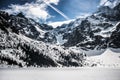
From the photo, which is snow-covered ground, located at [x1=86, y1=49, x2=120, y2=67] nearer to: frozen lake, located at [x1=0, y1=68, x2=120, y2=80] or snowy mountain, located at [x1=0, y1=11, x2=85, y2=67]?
snowy mountain, located at [x1=0, y1=11, x2=85, y2=67]

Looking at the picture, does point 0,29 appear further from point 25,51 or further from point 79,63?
point 79,63

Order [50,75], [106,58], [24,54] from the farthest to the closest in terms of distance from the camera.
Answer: [106,58], [24,54], [50,75]

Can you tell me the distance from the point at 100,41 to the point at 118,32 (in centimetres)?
1630

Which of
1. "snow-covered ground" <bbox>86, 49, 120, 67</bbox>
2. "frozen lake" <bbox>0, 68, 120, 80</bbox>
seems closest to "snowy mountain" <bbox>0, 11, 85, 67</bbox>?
"frozen lake" <bbox>0, 68, 120, 80</bbox>

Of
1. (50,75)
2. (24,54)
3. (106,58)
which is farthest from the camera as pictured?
Answer: (106,58)

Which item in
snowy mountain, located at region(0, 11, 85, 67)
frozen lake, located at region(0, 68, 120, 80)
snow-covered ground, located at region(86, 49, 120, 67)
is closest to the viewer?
frozen lake, located at region(0, 68, 120, 80)

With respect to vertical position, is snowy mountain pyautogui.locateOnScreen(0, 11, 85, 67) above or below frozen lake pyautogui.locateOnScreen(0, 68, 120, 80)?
A: above

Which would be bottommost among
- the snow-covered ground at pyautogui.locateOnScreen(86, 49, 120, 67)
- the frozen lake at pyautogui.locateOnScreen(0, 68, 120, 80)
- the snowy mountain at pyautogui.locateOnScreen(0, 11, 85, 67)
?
the frozen lake at pyautogui.locateOnScreen(0, 68, 120, 80)

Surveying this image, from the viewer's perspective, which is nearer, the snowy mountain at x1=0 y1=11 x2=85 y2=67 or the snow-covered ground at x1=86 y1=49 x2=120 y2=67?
the snowy mountain at x1=0 y1=11 x2=85 y2=67

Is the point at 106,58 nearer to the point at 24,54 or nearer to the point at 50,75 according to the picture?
the point at 24,54

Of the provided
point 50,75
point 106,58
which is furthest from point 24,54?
point 106,58

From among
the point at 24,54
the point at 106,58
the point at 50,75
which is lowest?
the point at 50,75

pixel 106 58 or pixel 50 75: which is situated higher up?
pixel 106 58

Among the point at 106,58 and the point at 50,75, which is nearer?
the point at 50,75
